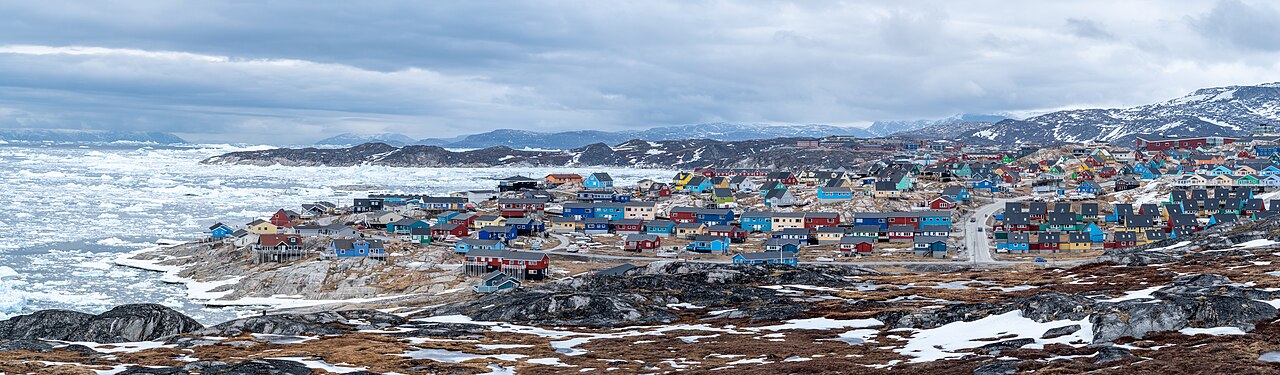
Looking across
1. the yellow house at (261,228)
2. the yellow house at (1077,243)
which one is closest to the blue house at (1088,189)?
the yellow house at (1077,243)

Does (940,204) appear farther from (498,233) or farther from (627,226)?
(498,233)

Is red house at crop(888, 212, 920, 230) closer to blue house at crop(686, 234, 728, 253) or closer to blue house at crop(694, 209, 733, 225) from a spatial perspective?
blue house at crop(694, 209, 733, 225)

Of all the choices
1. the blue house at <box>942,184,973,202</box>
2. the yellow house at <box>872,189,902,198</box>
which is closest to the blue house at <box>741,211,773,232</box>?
the yellow house at <box>872,189,902,198</box>

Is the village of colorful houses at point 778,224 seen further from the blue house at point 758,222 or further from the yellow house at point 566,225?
the blue house at point 758,222

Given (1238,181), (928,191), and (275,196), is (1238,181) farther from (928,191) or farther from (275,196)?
(275,196)

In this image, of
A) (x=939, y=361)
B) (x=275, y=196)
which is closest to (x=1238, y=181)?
(x=939, y=361)

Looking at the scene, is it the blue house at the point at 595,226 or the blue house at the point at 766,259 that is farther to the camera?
the blue house at the point at 595,226
